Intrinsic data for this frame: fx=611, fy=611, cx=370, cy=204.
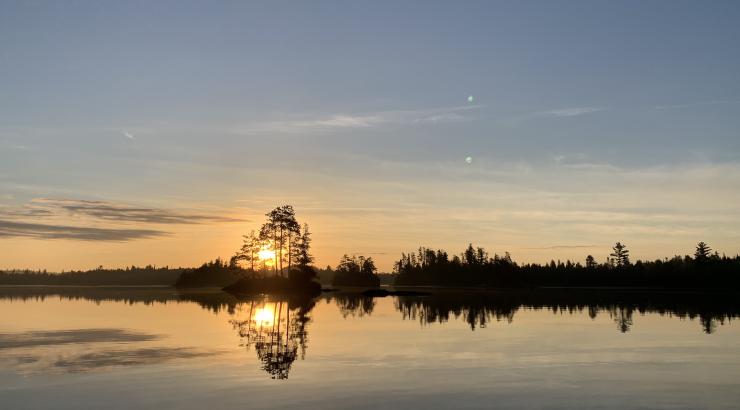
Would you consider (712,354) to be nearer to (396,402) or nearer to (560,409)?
(560,409)

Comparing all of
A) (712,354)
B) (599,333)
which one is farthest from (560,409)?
(599,333)

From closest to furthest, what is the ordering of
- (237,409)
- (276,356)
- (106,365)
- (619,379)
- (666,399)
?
1. (237,409)
2. (666,399)
3. (619,379)
4. (106,365)
5. (276,356)

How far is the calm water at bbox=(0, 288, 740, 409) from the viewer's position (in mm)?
19375

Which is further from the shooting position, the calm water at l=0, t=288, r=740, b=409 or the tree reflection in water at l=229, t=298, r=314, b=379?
the tree reflection in water at l=229, t=298, r=314, b=379

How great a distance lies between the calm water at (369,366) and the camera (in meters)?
19.4

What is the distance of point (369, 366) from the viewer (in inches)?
1021

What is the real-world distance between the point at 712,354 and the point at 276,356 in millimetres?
21494

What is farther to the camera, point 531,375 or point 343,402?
point 531,375

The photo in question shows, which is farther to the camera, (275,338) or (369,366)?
(275,338)

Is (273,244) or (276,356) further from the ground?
(273,244)

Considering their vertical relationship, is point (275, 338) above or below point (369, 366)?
above

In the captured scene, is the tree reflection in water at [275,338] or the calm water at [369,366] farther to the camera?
the tree reflection in water at [275,338]

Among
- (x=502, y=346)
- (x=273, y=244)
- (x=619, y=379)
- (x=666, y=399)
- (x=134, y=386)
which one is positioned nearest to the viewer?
(x=666, y=399)

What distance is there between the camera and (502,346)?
108 feet
